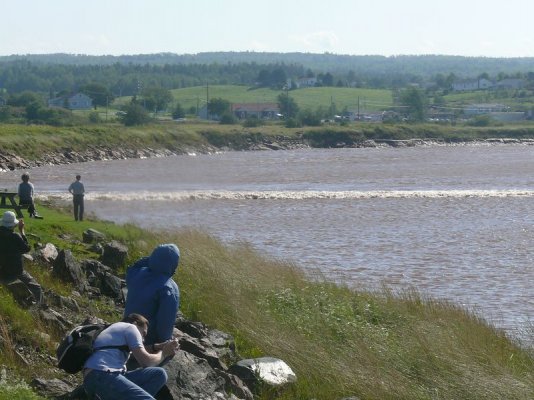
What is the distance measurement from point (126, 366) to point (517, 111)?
17500 centimetres

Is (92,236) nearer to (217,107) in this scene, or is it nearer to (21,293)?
(21,293)

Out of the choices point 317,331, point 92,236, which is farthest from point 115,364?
point 92,236

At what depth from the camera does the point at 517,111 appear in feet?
591

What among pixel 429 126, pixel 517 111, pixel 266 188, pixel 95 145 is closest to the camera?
pixel 266 188

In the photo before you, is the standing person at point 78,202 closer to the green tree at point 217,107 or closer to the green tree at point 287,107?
the green tree at point 217,107

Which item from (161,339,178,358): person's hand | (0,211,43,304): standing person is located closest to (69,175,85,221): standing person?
(0,211,43,304): standing person

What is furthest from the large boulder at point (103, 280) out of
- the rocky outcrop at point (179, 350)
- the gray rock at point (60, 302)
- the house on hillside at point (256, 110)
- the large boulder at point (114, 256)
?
A: the house on hillside at point (256, 110)

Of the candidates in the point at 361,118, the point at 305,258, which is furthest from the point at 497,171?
the point at 361,118

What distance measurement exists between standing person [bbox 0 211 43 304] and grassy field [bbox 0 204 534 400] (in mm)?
634

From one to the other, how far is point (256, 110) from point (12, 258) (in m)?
157

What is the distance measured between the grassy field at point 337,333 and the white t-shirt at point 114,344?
1043 millimetres

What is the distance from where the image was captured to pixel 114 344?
9.44 meters

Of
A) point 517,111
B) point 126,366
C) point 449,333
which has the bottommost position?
point 517,111

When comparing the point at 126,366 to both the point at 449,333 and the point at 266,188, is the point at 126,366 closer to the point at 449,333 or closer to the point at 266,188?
the point at 449,333
